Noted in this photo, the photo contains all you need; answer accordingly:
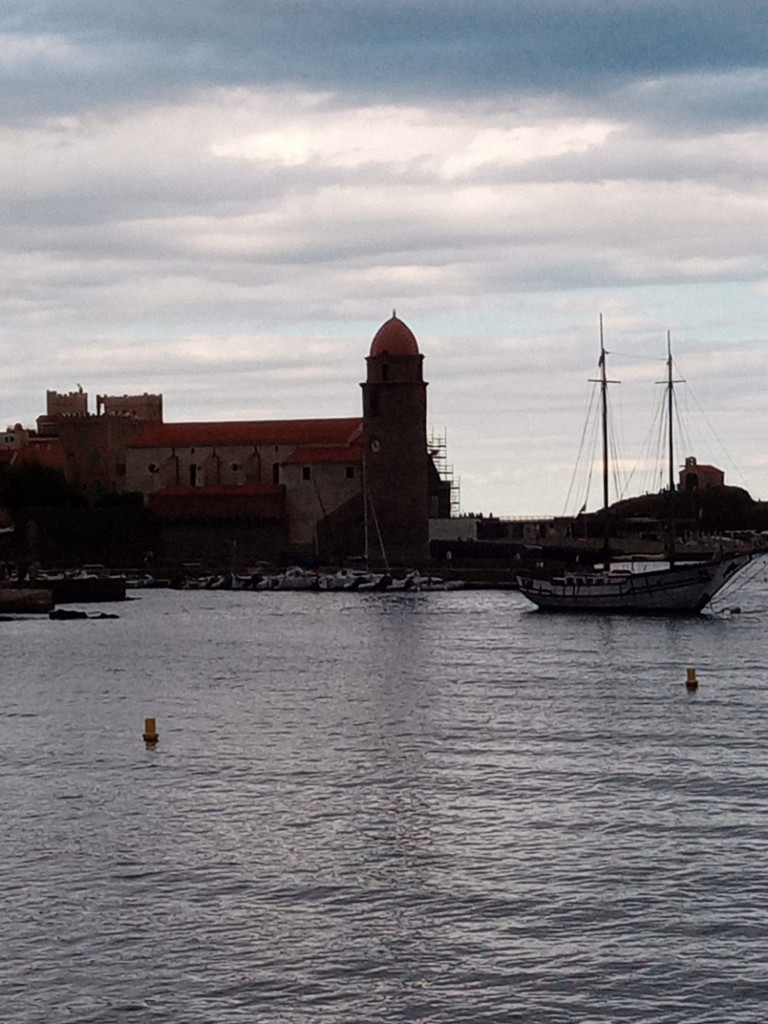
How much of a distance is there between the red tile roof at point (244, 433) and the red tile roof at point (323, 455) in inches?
94.6

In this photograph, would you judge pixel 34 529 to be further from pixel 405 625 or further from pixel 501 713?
pixel 501 713

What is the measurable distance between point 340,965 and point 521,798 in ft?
27.3

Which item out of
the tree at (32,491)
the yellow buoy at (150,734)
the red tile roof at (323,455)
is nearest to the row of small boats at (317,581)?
the red tile roof at (323,455)

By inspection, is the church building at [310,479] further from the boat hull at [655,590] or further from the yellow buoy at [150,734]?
the yellow buoy at [150,734]

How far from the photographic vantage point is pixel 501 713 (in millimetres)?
→ 36750

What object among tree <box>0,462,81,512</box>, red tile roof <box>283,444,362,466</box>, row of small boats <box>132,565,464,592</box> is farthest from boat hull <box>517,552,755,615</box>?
tree <box>0,462,81,512</box>

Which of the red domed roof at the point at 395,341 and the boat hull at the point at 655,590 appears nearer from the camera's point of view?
the boat hull at the point at 655,590

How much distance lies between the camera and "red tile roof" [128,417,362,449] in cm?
11669

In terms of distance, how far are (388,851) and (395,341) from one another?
279 feet

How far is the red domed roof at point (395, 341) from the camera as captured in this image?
106062 mm

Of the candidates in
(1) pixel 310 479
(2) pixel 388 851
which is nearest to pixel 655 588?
(1) pixel 310 479

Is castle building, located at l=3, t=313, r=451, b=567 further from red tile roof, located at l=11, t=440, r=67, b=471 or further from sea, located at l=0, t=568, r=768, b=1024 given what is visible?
sea, located at l=0, t=568, r=768, b=1024

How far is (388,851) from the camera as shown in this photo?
22.3m

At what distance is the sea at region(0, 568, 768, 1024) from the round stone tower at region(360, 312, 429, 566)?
57.5 meters
